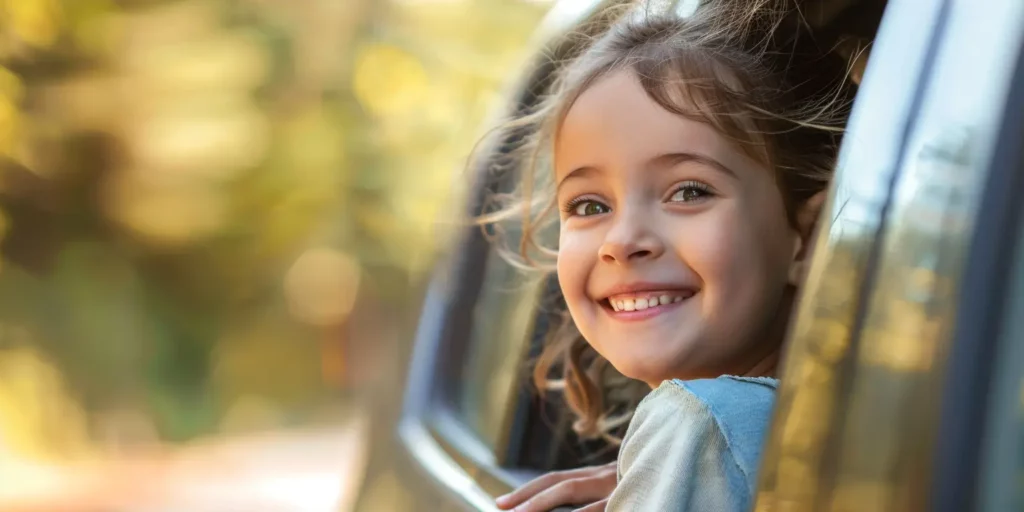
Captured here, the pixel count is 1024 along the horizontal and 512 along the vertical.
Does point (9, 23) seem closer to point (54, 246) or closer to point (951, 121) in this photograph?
point (54, 246)

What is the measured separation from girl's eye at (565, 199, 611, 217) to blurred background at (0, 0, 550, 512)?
7.43 metres

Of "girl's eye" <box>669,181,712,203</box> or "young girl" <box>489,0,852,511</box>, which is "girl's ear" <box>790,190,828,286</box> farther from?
"girl's eye" <box>669,181,712,203</box>

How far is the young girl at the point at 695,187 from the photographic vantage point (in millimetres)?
1711

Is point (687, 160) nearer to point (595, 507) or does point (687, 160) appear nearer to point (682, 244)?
point (682, 244)

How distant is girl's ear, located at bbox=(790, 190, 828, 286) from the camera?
1.80m

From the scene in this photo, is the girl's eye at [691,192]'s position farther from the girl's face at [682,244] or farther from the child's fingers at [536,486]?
the child's fingers at [536,486]

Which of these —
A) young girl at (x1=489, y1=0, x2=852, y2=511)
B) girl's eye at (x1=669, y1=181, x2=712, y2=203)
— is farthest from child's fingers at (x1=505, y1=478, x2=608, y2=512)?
girl's eye at (x1=669, y1=181, x2=712, y2=203)

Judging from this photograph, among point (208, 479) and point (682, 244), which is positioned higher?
point (682, 244)

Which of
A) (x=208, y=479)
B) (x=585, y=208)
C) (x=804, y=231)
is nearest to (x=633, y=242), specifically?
(x=585, y=208)

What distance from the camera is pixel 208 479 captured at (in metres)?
9.15

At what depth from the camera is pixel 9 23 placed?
391 inches

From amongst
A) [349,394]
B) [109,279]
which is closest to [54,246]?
[109,279]

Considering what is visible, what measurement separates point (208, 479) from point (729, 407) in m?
8.21

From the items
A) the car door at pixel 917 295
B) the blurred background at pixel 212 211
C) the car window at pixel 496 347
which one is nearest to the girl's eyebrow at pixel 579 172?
the car window at pixel 496 347
